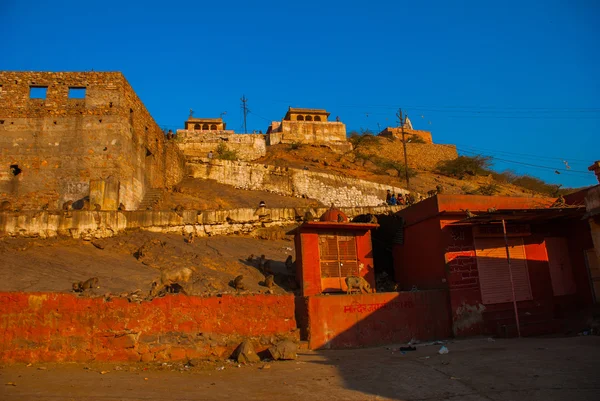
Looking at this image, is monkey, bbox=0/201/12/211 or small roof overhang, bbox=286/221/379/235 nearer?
small roof overhang, bbox=286/221/379/235

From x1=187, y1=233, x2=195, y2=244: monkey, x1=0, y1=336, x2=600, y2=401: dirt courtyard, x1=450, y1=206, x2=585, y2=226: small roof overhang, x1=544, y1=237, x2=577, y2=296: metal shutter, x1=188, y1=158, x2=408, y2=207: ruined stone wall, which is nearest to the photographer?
x1=0, y1=336, x2=600, y2=401: dirt courtyard

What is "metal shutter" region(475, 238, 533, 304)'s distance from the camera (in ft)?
41.7

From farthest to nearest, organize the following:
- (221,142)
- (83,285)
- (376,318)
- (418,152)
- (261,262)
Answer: (418,152), (221,142), (261,262), (376,318), (83,285)

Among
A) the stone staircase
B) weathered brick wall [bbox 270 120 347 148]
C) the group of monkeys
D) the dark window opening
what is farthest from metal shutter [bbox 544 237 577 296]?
weathered brick wall [bbox 270 120 347 148]

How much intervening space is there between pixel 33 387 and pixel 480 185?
4110 cm

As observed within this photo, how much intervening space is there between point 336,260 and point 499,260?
189 inches

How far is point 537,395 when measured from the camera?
20.7 ft

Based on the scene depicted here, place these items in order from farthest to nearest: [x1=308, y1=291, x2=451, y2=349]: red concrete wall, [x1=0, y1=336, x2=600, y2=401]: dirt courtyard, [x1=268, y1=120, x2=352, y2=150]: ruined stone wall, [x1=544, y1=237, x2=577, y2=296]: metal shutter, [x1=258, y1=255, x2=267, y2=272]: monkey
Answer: [x1=268, y1=120, x2=352, y2=150]: ruined stone wall, [x1=258, y1=255, x2=267, y2=272]: monkey, [x1=544, y1=237, x2=577, y2=296]: metal shutter, [x1=308, y1=291, x2=451, y2=349]: red concrete wall, [x1=0, y1=336, x2=600, y2=401]: dirt courtyard

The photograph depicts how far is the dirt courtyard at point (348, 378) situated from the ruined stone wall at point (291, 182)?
1974 cm

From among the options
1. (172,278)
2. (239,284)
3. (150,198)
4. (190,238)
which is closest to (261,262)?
(239,284)

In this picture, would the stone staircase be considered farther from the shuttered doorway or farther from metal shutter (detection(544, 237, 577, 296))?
metal shutter (detection(544, 237, 577, 296))

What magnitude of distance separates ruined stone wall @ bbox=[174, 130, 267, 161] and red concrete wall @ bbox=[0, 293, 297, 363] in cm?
3159

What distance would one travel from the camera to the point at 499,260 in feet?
42.8

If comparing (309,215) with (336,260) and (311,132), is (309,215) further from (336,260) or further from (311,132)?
(311,132)
